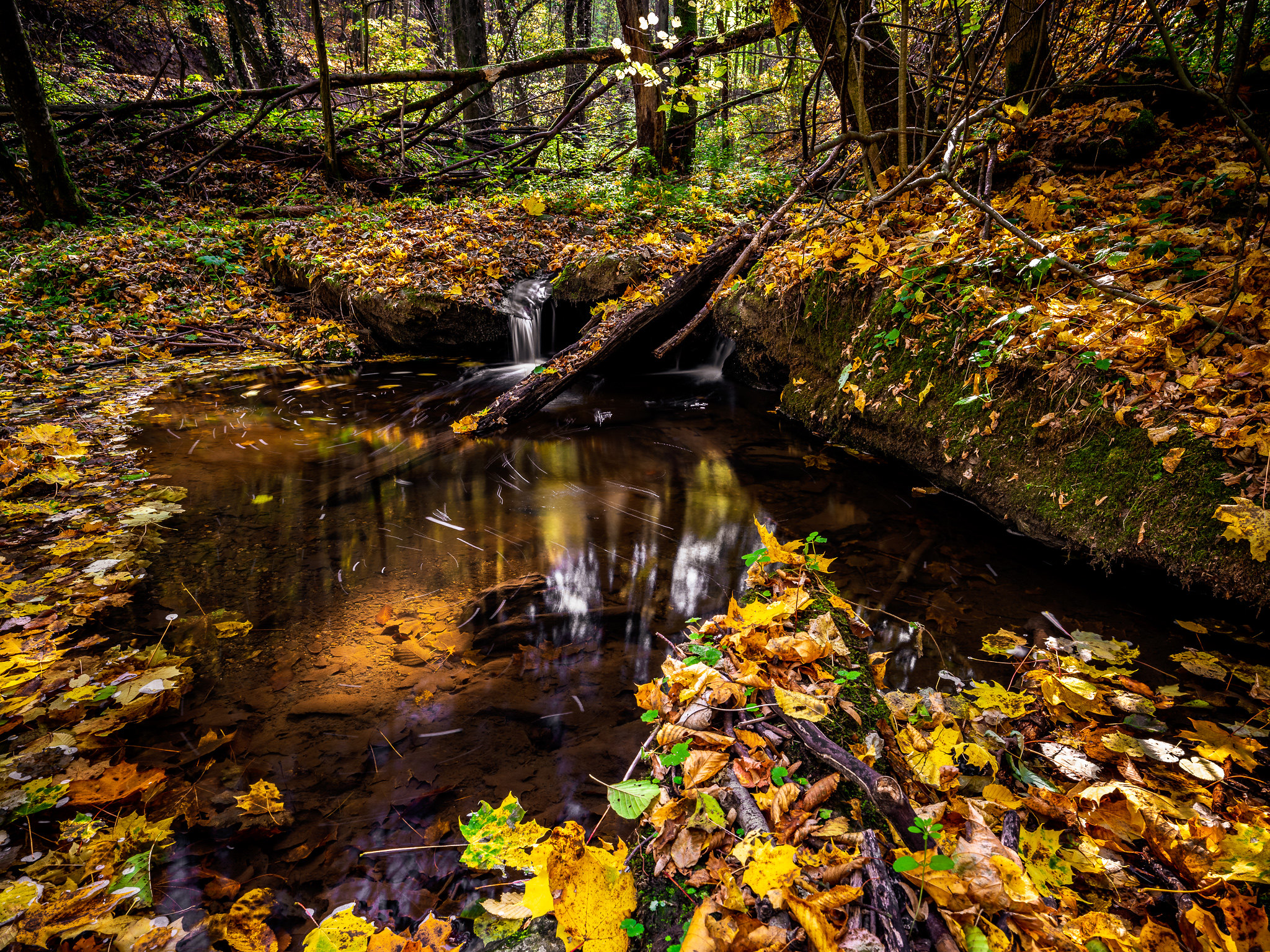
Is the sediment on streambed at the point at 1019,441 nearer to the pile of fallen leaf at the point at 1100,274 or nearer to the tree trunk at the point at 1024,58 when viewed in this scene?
the pile of fallen leaf at the point at 1100,274

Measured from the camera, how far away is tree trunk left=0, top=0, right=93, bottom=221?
28.2 ft

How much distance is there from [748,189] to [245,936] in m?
11.4

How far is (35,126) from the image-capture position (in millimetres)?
8992

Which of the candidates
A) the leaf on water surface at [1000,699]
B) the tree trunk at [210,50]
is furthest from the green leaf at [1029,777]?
the tree trunk at [210,50]

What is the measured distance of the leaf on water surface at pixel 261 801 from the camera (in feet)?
6.35

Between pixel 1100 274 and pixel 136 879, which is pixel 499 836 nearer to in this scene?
pixel 136 879

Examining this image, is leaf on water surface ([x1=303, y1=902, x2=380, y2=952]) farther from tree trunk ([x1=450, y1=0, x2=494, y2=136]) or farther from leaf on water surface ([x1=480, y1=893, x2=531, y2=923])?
tree trunk ([x1=450, y1=0, x2=494, y2=136])

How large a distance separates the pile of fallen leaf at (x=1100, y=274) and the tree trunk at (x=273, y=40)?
17542mm

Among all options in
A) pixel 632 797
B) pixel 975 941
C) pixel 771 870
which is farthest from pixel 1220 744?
pixel 632 797

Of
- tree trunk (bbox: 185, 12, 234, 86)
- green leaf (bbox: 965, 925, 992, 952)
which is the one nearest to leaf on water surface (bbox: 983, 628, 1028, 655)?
green leaf (bbox: 965, 925, 992, 952)

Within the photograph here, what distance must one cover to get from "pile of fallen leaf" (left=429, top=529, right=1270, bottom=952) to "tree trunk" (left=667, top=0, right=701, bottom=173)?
9867 mm

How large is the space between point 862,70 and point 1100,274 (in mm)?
3554

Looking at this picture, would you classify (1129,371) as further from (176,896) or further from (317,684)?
(176,896)

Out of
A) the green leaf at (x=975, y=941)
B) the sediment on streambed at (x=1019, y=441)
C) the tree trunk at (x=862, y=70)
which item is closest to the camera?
the green leaf at (x=975, y=941)
